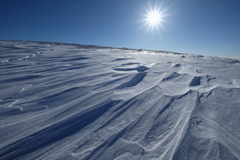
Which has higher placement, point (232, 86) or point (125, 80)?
point (125, 80)

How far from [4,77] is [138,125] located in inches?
93.7

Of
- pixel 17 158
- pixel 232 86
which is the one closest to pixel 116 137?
pixel 17 158

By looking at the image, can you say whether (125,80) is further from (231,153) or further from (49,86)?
(231,153)

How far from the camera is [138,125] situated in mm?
1019

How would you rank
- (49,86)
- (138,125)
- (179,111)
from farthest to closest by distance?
(49,86)
(179,111)
(138,125)

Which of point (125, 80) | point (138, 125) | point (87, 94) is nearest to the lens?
point (138, 125)

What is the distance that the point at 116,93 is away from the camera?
155cm

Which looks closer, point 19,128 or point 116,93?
point 19,128

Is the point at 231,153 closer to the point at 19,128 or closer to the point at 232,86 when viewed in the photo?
the point at 232,86

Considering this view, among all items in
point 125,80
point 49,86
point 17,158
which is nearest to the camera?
point 17,158

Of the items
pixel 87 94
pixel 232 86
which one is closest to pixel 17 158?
pixel 87 94

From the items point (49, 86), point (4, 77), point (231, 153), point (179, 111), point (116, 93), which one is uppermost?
point (4, 77)

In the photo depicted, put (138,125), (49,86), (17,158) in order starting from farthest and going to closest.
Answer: (49,86) < (138,125) < (17,158)

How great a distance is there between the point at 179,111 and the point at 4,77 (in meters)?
2.79
